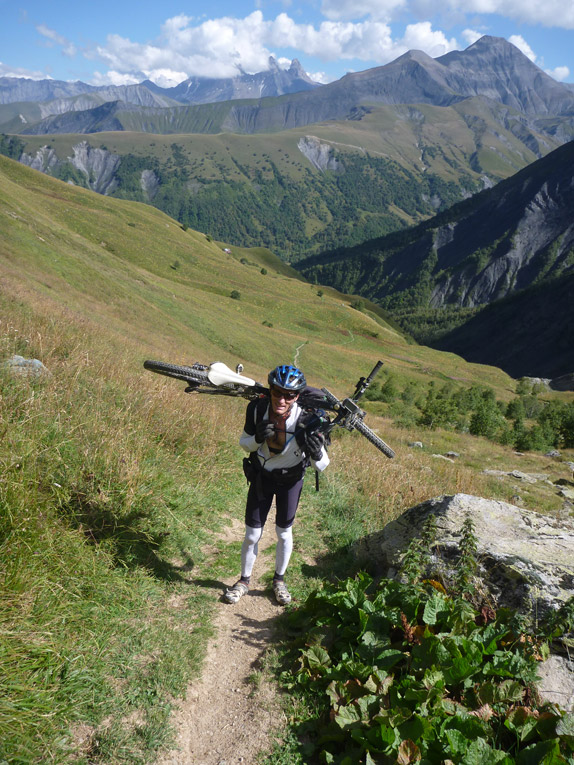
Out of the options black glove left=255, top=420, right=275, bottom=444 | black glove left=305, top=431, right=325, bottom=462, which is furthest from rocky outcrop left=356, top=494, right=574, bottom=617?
black glove left=255, top=420, right=275, bottom=444

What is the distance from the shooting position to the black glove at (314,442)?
4770mm

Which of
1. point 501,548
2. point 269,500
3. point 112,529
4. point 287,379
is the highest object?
point 287,379

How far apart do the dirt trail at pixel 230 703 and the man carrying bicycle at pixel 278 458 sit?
487 mm

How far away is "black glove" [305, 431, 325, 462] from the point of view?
477 centimetres

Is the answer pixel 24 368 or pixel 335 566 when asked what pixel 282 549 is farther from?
pixel 24 368

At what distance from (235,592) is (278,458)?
1.73 meters

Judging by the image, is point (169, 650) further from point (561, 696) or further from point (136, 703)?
point (561, 696)

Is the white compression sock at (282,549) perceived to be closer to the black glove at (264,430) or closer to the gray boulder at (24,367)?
the black glove at (264,430)

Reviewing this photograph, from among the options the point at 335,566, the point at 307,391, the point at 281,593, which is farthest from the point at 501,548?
the point at 307,391

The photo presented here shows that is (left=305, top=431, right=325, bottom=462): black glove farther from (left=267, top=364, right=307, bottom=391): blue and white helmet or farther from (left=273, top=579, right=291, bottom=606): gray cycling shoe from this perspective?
(left=273, top=579, right=291, bottom=606): gray cycling shoe

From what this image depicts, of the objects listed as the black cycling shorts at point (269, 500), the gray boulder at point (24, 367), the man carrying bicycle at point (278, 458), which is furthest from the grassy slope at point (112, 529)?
the black cycling shorts at point (269, 500)

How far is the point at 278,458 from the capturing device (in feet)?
16.9

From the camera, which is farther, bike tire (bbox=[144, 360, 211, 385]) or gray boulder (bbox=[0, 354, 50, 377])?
gray boulder (bbox=[0, 354, 50, 377])

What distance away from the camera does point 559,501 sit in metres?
15.4
